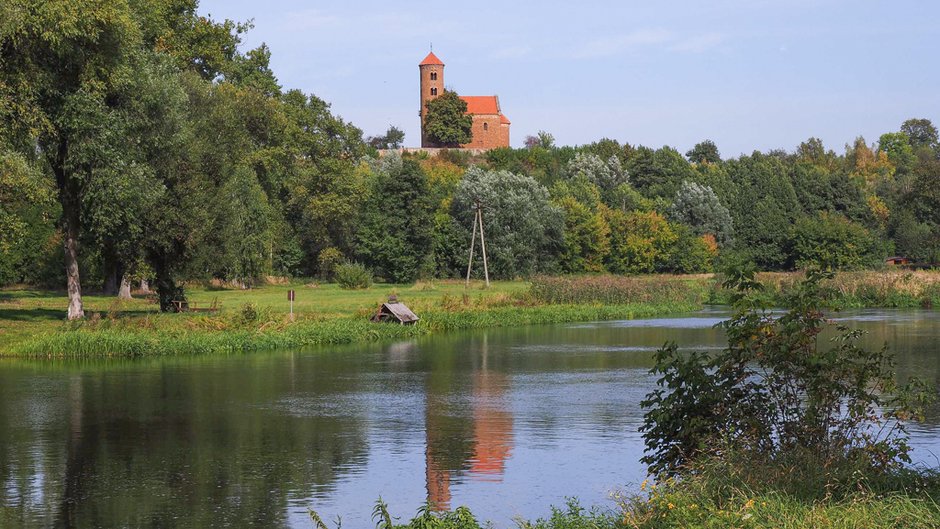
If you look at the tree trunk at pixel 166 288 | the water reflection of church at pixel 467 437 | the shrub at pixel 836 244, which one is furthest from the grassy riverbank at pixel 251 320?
the shrub at pixel 836 244

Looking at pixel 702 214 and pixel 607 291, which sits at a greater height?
pixel 702 214

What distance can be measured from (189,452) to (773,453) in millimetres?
11025

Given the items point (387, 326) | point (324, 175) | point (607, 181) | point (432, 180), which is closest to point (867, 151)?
point (607, 181)

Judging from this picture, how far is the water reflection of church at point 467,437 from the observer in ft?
60.2

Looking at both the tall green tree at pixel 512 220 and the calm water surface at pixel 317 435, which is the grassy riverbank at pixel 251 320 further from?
the tall green tree at pixel 512 220

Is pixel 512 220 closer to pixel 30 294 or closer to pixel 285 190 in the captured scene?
pixel 285 190

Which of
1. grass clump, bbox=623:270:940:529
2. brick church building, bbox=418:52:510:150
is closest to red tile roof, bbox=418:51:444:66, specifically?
brick church building, bbox=418:52:510:150

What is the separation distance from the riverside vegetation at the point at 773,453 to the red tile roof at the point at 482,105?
146 m

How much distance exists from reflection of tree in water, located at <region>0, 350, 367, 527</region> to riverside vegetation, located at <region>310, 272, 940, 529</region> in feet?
9.05

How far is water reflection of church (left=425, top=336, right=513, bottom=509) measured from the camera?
1834 cm

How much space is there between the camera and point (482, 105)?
6388 inches

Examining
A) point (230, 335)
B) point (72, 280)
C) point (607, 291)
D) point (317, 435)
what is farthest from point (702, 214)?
point (317, 435)

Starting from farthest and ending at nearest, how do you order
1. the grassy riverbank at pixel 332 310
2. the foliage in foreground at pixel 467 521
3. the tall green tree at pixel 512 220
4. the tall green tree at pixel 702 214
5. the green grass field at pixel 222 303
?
the tall green tree at pixel 702 214
the tall green tree at pixel 512 220
the green grass field at pixel 222 303
the grassy riverbank at pixel 332 310
the foliage in foreground at pixel 467 521

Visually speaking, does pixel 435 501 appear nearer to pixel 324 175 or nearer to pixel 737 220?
pixel 324 175
